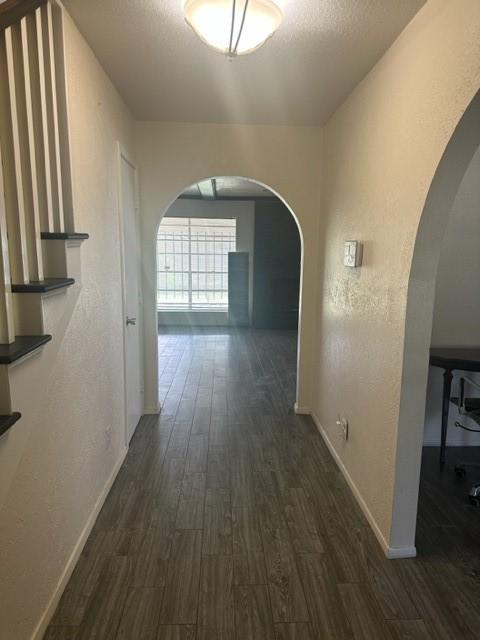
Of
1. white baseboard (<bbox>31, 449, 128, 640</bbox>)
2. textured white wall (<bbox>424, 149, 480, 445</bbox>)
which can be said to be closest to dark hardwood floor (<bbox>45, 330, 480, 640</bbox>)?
white baseboard (<bbox>31, 449, 128, 640</bbox>)

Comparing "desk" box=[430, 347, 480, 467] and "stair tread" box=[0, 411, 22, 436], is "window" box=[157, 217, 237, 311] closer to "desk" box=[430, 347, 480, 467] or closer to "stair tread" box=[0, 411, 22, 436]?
"desk" box=[430, 347, 480, 467]

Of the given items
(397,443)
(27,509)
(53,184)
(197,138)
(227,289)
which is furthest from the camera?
(227,289)

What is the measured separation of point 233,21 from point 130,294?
2000 millimetres

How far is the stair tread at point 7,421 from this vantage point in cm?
108

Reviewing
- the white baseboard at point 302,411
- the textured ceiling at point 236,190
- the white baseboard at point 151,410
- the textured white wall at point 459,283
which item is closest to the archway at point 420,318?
the textured white wall at point 459,283

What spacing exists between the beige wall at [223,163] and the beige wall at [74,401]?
39 cm

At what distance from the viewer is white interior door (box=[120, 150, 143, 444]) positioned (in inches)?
117

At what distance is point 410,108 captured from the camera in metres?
1.84

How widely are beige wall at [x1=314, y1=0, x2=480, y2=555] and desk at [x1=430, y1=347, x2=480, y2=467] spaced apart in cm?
62

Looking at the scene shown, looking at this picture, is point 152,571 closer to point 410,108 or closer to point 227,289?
point 410,108

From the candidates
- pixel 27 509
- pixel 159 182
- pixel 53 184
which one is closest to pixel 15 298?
pixel 53 184

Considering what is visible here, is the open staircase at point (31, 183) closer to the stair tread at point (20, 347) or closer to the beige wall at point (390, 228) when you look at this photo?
the stair tread at point (20, 347)

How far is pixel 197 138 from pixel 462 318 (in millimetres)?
2482

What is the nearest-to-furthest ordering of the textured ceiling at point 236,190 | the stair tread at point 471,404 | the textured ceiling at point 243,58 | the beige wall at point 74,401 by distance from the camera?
the beige wall at point 74,401, the textured ceiling at point 243,58, the stair tread at point 471,404, the textured ceiling at point 236,190
